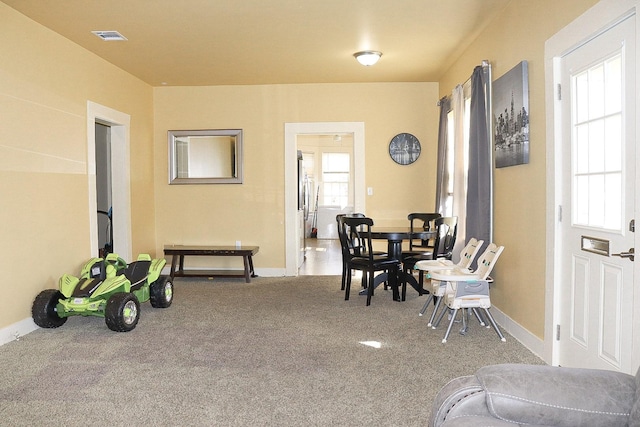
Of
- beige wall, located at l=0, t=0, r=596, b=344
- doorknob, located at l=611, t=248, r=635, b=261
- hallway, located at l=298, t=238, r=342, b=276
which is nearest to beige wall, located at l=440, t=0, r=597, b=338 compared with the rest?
beige wall, located at l=0, t=0, r=596, b=344

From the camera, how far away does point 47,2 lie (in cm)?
389

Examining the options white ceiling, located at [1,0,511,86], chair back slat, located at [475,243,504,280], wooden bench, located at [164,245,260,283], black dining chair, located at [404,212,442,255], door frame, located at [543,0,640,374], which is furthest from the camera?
wooden bench, located at [164,245,260,283]

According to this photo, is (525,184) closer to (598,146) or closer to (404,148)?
(598,146)

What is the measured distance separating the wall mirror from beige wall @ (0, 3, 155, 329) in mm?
1552

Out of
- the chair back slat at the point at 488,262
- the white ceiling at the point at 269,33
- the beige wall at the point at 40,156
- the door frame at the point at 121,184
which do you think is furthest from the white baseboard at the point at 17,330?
the chair back slat at the point at 488,262

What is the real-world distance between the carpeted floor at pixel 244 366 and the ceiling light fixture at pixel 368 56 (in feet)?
8.50

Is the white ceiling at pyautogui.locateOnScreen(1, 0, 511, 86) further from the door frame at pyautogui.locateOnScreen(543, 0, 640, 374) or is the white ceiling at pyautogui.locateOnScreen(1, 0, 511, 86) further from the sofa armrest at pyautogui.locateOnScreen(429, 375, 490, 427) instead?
the sofa armrest at pyautogui.locateOnScreen(429, 375, 490, 427)

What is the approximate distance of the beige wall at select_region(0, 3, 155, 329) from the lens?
401 centimetres

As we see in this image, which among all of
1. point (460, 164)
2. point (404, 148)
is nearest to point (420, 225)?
point (404, 148)

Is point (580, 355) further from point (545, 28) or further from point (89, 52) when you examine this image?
point (89, 52)

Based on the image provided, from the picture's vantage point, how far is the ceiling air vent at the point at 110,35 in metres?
4.64

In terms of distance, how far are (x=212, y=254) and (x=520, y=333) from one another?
3999 millimetres

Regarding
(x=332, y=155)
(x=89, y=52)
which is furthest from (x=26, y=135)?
(x=332, y=155)

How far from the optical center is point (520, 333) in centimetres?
388
